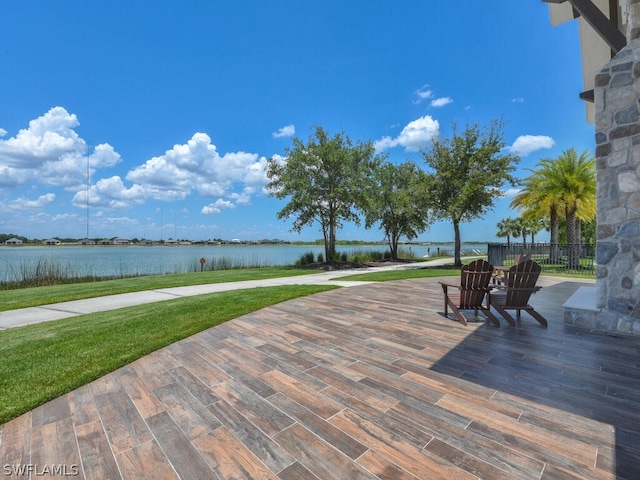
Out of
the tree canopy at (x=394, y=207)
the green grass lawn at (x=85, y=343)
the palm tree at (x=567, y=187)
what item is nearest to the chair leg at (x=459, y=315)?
the green grass lawn at (x=85, y=343)

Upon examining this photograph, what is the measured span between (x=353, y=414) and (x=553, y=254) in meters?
17.8

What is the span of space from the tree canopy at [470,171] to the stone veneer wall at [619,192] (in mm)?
14058

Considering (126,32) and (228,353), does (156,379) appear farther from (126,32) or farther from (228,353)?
(126,32)

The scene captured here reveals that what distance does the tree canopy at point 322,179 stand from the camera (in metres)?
20.1

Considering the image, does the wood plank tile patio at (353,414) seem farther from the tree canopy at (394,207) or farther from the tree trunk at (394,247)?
the tree trunk at (394,247)

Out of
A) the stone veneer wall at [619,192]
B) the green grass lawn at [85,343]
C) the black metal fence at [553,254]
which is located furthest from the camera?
the black metal fence at [553,254]

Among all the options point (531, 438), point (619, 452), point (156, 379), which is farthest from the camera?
point (156, 379)

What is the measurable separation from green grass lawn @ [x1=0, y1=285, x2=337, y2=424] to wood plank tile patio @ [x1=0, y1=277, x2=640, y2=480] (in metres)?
0.23

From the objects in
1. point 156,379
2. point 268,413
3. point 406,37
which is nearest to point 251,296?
point 156,379

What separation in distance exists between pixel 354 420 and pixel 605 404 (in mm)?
2001

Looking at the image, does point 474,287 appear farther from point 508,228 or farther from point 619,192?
point 508,228

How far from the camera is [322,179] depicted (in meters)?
20.5

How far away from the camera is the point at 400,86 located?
2039cm

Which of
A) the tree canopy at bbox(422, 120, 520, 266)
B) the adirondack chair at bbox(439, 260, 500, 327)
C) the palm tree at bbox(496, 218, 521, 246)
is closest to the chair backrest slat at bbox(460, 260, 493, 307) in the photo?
the adirondack chair at bbox(439, 260, 500, 327)
